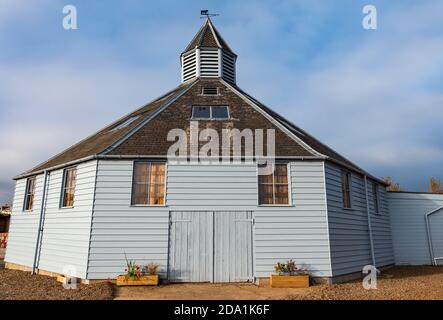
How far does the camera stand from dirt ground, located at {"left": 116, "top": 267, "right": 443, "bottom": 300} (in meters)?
8.91

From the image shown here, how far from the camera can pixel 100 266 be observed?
10.7 meters

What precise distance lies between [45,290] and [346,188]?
11.5m

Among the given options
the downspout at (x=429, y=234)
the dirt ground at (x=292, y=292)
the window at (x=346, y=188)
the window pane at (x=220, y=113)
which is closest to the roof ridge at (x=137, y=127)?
the window pane at (x=220, y=113)

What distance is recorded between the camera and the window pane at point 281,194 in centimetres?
1177

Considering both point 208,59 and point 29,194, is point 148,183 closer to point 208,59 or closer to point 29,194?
point 29,194

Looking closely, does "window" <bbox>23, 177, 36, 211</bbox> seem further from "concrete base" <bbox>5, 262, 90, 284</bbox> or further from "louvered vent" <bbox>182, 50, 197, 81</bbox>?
"louvered vent" <bbox>182, 50, 197, 81</bbox>

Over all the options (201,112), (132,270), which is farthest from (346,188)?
(132,270)

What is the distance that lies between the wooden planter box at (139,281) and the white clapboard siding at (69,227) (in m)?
1.37

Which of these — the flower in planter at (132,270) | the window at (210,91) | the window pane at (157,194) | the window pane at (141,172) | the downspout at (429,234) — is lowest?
the flower in planter at (132,270)

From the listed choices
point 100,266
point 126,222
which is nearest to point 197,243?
point 126,222

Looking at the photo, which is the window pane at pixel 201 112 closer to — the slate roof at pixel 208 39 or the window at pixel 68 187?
the window at pixel 68 187

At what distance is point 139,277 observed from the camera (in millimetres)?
10297

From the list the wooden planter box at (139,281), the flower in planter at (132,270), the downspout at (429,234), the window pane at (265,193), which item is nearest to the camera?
the wooden planter box at (139,281)

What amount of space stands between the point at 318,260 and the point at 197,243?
166 inches
